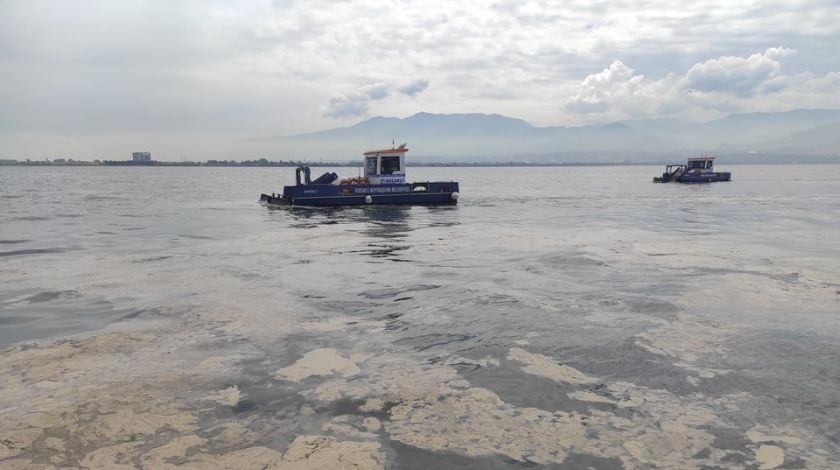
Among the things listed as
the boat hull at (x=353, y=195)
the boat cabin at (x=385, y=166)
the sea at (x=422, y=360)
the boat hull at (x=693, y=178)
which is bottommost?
the sea at (x=422, y=360)

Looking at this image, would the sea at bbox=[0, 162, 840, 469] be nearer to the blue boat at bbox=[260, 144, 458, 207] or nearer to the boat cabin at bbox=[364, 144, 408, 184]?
the blue boat at bbox=[260, 144, 458, 207]

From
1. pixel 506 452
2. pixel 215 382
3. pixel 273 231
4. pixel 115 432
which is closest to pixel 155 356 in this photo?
pixel 215 382

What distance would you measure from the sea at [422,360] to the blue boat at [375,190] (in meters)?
16.7

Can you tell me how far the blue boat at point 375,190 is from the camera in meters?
A: 31.9

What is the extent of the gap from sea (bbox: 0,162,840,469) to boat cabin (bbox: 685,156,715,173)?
55.2 meters

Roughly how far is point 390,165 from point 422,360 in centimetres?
2699

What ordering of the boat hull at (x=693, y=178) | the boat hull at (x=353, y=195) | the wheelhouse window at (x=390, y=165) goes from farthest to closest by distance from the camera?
1. the boat hull at (x=693, y=178)
2. the wheelhouse window at (x=390, y=165)
3. the boat hull at (x=353, y=195)

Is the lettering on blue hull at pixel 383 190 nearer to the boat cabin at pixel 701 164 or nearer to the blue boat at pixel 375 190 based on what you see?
the blue boat at pixel 375 190

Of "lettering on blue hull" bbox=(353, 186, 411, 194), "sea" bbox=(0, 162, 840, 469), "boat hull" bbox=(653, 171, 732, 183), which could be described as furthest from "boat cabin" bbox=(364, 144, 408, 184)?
"boat hull" bbox=(653, 171, 732, 183)

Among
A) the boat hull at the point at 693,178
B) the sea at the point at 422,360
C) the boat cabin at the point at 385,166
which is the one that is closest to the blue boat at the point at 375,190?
the boat cabin at the point at 385,166

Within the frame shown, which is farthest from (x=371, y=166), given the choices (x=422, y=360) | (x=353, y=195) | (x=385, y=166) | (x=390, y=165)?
(x=422, y=360)

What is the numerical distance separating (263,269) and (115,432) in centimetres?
848

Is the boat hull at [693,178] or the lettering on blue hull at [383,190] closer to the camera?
the lettering on blue hull at [383,190]

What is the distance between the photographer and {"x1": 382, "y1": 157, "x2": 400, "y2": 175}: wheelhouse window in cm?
3288
